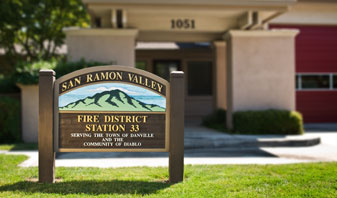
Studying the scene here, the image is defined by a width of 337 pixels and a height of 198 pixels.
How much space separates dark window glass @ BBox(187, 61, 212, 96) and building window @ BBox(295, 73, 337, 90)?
5.00m

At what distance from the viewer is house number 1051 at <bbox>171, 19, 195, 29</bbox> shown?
12102 mm

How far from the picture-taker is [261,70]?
11.9 meters

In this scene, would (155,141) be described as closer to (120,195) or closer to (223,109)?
(120,195)

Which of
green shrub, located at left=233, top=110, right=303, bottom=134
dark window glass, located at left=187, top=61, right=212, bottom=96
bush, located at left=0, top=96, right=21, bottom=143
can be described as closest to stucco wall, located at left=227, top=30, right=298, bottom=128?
green shrub, located at left=233, top=110, right=303, bottom=134

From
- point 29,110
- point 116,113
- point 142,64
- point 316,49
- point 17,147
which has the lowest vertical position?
point 17,147

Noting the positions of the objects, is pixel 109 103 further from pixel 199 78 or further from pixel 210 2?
pixel 199 78

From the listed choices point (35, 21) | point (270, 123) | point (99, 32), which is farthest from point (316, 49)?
point (35, 21)

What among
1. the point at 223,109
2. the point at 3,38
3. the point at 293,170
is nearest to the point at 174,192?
the point at 293,170

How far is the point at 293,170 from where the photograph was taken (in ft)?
21.9

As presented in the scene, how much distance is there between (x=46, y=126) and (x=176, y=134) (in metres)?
1.98

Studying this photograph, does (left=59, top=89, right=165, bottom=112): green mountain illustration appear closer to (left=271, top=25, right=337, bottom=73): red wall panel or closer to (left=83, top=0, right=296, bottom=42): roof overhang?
(left=83, top=0, right=296, bottom=42): roof overhang

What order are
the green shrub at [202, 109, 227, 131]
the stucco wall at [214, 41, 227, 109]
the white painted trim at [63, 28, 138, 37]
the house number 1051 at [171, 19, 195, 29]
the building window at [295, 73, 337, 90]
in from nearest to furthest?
the white painted trim at [63, 28, 138, 37], the house number 1051 at [171, 19, 195, 29], the green shrub at [202, 109, 227, 131], the stucco wall at [214, 41, 227, 109], the building window at [295, 73, 337, 90]

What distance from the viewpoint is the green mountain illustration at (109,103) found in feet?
19.2

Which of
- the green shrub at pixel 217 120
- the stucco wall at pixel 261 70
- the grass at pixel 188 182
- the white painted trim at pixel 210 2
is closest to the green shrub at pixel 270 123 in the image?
the stucco wall at pixel 261 70
